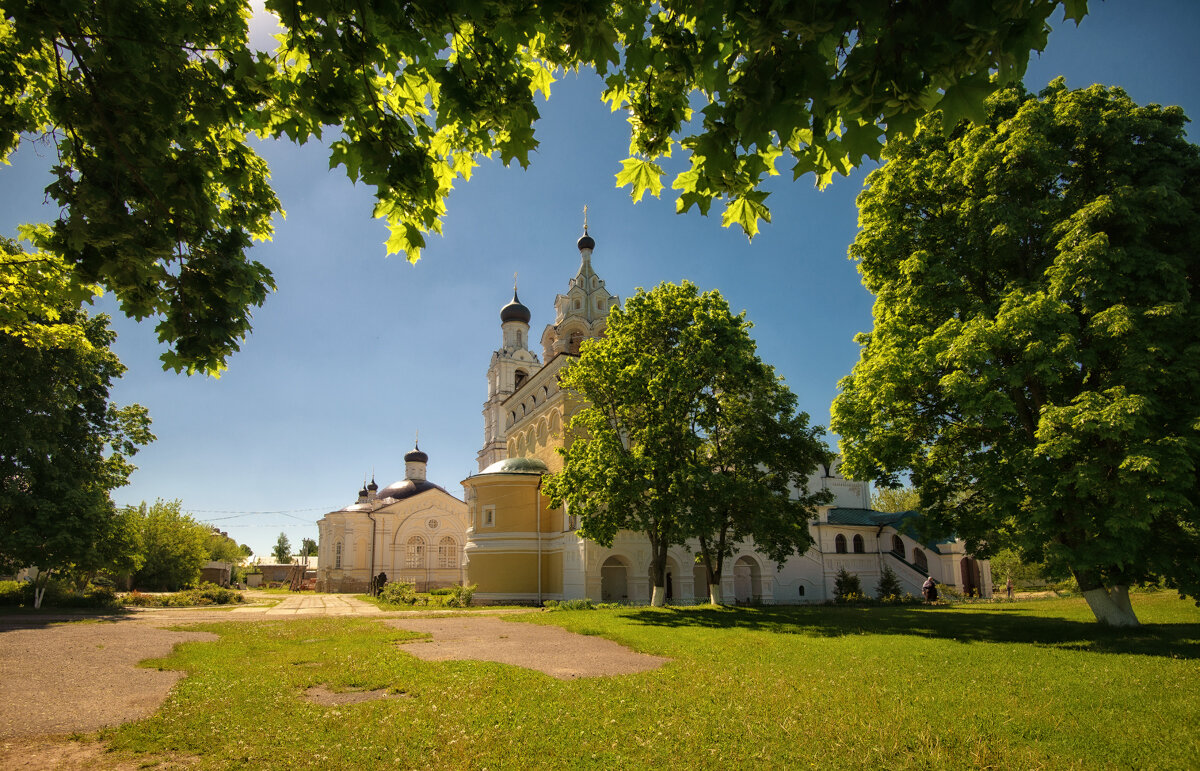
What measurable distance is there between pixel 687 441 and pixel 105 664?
1568cm

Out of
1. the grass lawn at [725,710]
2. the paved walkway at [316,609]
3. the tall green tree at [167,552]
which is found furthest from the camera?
the tall green tree at [167,552]

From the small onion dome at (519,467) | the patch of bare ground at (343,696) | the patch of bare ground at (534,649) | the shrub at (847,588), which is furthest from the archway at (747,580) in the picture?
the patch of bare ground at (343,696)

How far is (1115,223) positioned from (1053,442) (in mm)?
4910

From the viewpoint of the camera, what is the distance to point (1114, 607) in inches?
500

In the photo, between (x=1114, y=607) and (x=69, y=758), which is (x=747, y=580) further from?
(x=69, y=758)

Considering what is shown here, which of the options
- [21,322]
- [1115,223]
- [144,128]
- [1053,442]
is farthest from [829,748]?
[1115,223]

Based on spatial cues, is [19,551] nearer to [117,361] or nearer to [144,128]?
[117,361]

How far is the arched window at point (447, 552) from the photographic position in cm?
5028

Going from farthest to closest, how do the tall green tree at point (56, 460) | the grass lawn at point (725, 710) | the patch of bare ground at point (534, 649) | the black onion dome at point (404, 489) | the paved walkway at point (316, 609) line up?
the black onion dome at point (404, 489), the paved walkway at point (316, 609), the tall green tree at point (56, 460), the patch of bare ground at point (534, 649), the grass lawn at point (725, 710)

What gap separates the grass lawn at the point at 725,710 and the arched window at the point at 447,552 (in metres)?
40.3

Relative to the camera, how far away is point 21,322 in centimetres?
776

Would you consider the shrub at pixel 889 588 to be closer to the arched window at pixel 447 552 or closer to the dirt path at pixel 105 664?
the dirt path at pixel 105 664

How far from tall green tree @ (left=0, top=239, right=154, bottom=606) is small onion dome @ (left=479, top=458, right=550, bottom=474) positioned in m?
16.0

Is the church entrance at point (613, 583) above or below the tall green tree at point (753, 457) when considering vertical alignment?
below
